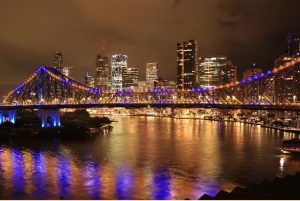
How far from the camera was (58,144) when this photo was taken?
4091 cm

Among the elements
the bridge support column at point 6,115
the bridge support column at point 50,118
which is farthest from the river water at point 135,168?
the bridge support column at point 6,115

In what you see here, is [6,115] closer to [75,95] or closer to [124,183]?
[75,95]

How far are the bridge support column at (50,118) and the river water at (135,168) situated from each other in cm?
1454

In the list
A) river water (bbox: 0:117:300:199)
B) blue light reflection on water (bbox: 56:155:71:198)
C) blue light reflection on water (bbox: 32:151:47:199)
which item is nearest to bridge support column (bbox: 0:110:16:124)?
river water (bbox: 0:117:300:199)

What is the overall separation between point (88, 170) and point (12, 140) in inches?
807

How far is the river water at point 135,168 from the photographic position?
2139 centimetres

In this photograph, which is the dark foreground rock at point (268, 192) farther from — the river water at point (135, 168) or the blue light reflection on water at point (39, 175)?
the blue light reflection on water at point (39, 175)

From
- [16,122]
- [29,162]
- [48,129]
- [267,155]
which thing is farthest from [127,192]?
[16,122]

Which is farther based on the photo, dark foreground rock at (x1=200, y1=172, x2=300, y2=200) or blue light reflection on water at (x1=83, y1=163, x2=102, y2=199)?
blue light reflection on water at (x1=83, y1=163, x2=102, y2=199)

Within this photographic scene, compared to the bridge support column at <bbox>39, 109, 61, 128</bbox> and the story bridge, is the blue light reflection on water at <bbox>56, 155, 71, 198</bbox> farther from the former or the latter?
the bridge support column at <bbox>39, 109, 61, 128</bbox>

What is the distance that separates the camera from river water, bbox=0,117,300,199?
21.4 metres

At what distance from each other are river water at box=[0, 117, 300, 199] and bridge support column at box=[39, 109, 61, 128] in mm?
14537

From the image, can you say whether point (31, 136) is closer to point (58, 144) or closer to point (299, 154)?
point (58, 144)

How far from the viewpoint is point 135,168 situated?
27.5m
